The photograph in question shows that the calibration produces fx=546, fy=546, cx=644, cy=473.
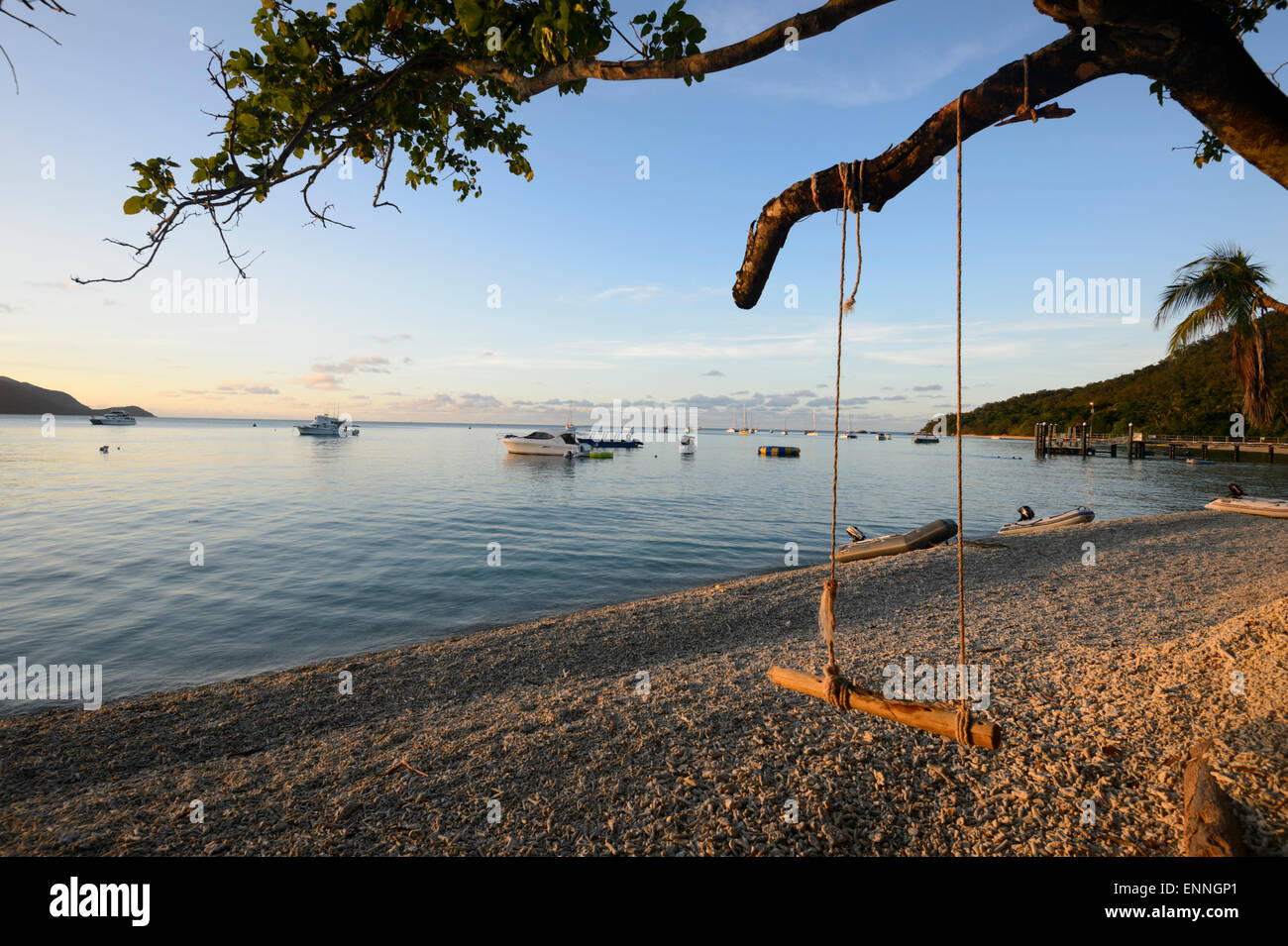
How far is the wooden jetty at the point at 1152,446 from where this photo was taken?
199 ft

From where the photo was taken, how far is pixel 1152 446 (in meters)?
72.7

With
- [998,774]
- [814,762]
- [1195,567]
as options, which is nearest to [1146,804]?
[998,774]

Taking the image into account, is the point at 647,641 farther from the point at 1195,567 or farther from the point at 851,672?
the point at 1195,567

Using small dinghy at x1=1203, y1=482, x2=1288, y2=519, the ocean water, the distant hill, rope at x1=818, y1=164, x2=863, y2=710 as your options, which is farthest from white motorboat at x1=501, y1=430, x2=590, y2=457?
rope at x1=818, y1=164, x2=863, y2=710

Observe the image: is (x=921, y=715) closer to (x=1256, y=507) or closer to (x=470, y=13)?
(x=470, y=13)

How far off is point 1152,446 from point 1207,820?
95089 millimetres

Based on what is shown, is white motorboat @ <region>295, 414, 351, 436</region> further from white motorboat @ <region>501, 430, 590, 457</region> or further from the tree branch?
the tree branch

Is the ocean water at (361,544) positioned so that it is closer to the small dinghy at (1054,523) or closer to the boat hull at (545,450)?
the small dinghy at (1054,523)

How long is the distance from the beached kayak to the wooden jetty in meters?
54.1

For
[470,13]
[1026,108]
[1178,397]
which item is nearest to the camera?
[1026,108]

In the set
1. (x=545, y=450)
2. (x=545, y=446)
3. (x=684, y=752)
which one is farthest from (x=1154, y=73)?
(x=545, y=450)

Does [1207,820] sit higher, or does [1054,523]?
[1207,820]

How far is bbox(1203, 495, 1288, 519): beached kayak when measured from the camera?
66.2 feet
